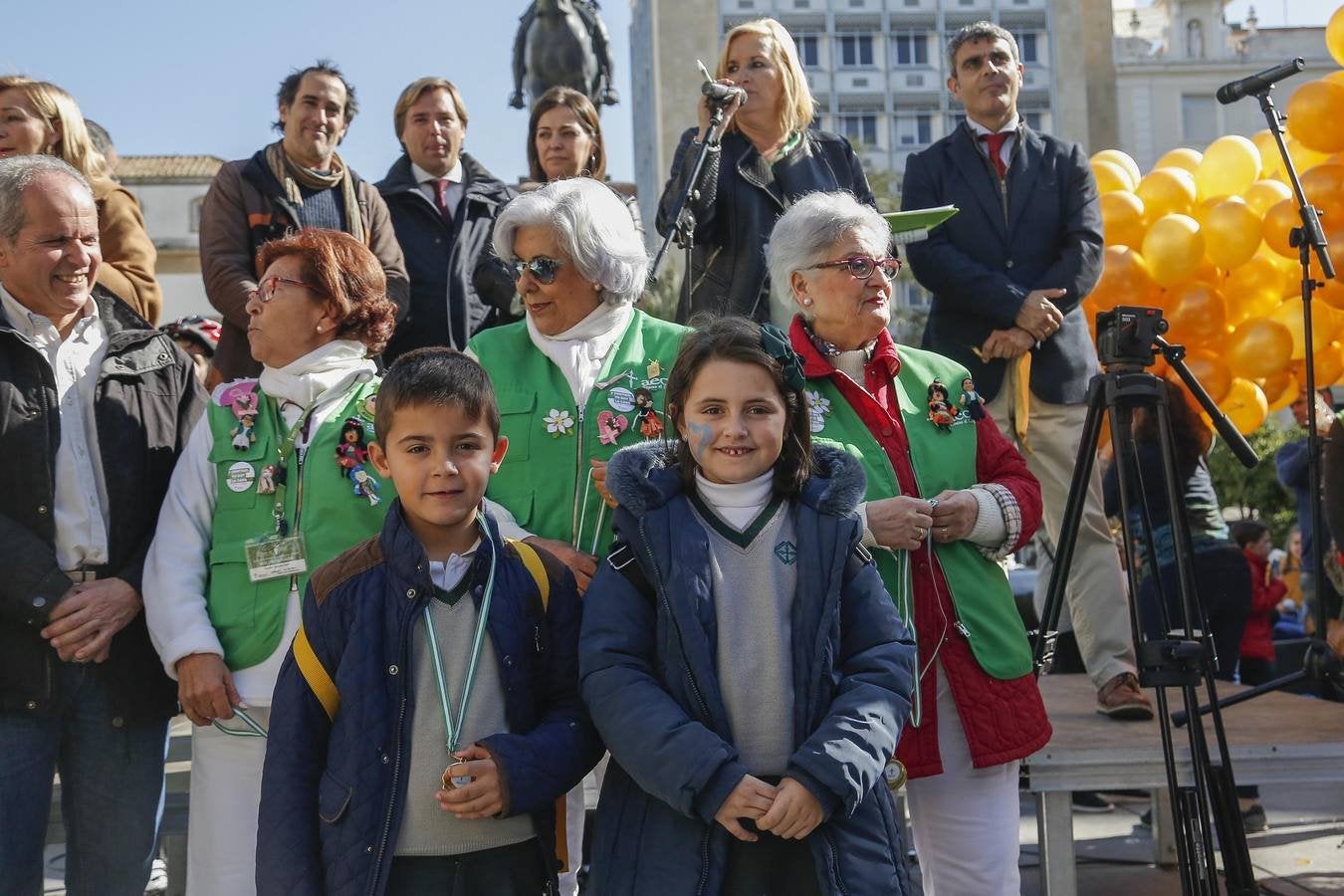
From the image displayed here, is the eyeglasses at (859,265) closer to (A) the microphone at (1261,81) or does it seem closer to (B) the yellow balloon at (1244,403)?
(A) the microphone at (1261,81)

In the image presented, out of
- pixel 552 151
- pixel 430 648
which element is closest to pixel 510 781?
pixel 430 648

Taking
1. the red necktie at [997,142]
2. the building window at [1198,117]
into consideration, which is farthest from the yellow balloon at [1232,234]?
the building window at [1198,117]

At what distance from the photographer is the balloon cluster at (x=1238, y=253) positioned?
21.4ft

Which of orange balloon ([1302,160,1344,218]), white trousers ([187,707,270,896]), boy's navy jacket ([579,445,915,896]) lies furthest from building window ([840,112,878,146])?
boy's navy jacket ([579,445,915,896])

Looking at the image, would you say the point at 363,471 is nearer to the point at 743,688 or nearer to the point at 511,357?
the point at 511,357

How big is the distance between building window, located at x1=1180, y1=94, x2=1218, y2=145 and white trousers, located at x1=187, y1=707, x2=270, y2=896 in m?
53.2

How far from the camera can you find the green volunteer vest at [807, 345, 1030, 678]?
3.24m

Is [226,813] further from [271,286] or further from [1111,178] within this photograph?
[1111,178]

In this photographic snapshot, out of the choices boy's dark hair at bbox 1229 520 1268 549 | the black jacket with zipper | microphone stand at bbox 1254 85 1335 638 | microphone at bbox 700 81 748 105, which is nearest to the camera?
microphone at bbox 700 81 748 105

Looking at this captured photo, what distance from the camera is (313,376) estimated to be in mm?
3377

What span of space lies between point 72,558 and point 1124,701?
10.7ft

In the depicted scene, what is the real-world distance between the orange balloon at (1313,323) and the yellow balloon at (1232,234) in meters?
0.34

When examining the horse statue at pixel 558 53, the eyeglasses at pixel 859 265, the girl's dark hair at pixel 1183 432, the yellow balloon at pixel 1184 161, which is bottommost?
the girl's dark hair at pixel 1183 432

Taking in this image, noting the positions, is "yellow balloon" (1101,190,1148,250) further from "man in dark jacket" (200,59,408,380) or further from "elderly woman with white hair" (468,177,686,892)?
"elderly woman with white hair" (468,177,686,892)
